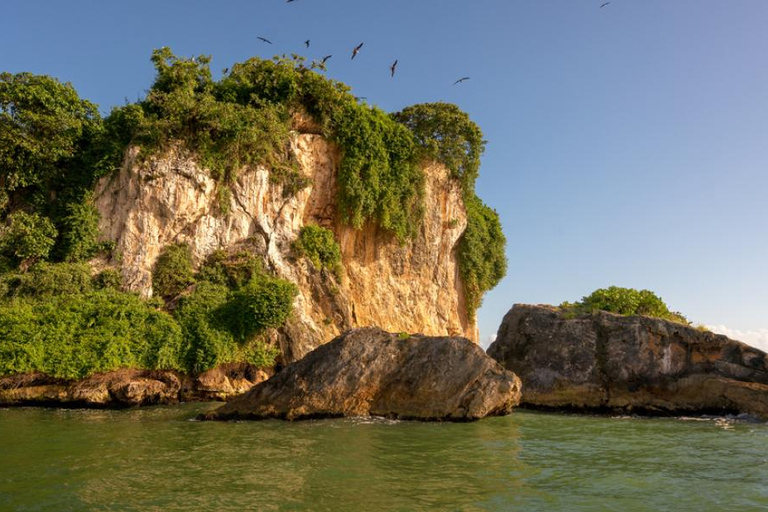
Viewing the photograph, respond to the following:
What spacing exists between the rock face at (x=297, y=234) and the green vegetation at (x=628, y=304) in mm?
10557

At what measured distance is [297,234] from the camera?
25484mm

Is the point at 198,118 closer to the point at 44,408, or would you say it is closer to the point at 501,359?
the point at 44,408

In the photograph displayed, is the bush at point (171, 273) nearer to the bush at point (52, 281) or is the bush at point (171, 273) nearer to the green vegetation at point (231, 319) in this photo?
the green vegetation at point (231, 319)

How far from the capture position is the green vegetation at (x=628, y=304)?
21.4m

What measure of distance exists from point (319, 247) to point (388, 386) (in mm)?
12471

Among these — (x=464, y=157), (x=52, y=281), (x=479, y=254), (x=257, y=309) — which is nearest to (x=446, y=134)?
(x=464, y=157)

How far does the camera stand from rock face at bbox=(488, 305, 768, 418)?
15.9 metres

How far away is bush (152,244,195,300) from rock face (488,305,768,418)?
12872mm

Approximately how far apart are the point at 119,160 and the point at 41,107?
3688mm

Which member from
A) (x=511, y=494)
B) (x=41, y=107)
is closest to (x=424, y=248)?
(x=41, y=107)

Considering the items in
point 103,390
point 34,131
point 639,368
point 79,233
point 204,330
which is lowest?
point 103,390

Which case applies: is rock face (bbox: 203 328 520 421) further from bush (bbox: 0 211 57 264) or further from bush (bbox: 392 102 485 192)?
bush (bbox: 392 102 485 192)

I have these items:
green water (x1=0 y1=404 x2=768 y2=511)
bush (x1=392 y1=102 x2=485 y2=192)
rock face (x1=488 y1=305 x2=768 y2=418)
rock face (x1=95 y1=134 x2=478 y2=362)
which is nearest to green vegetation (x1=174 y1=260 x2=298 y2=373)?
rock face (x1=95 y1=134 x2=478 y2=362)

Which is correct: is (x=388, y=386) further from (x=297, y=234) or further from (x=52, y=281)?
(x=297, y=234)
